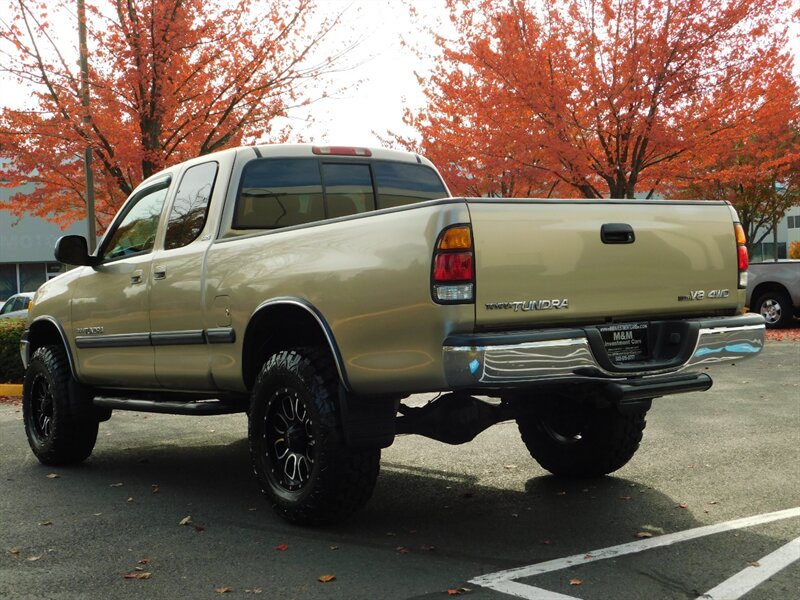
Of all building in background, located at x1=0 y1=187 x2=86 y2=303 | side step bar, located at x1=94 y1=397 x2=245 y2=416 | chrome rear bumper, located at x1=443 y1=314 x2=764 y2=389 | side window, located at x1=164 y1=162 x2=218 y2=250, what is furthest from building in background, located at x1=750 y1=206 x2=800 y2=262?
chrome rear bumper, located at x1=443 y1=314 x2=764 y2=389

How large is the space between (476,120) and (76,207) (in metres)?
8.67

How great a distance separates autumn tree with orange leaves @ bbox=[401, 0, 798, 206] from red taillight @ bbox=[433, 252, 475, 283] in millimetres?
13602

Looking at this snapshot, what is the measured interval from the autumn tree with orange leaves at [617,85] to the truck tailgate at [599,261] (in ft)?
41.5

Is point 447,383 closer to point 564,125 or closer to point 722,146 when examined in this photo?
point 564,125

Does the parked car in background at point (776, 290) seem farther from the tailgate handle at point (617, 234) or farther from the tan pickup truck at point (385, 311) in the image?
the tailgate handle at point (617, 234)

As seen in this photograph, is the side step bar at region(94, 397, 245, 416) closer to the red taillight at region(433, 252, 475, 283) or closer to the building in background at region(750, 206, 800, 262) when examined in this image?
the red taillight at region(433, 252, 475, 283)

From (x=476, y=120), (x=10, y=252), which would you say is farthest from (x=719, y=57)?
(x=10, y=252)

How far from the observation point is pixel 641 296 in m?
5.04

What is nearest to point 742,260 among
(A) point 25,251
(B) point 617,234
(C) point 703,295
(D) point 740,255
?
(D) point 740,255

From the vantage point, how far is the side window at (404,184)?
22.3 ft

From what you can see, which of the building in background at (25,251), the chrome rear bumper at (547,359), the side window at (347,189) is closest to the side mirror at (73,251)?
the side window at (347,189)

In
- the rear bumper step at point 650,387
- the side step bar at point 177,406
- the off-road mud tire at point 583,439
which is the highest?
the rear bumper step at point 650,387

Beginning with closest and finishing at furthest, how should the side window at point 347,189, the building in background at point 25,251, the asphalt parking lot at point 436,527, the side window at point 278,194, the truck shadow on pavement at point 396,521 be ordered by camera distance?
the asphalt parking lot at point 436,527, the truck shadow on pavement at point 396,521, the side window at point 278,194, the side window at point 347,189, the building in background at point 25,251

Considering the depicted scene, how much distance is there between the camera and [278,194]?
21.0ft
